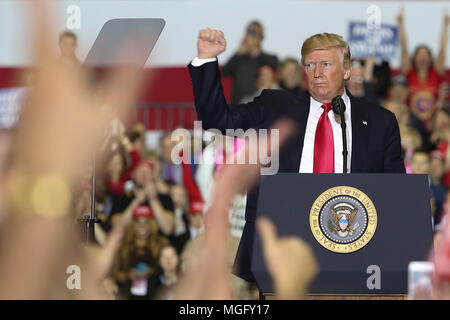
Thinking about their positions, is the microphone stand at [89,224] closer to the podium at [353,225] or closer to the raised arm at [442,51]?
the podium at [353,225]

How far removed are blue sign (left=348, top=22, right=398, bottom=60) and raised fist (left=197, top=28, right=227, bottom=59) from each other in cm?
466

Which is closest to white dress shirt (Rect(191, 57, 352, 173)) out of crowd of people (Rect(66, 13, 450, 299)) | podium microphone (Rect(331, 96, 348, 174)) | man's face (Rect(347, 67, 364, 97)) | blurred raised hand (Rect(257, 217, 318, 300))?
podium microphone (Rect(331, 96, 348, 174))

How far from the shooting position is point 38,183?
115 centimetres

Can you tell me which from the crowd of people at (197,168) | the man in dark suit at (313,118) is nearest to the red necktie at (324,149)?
the man in dark suit at (313,118)

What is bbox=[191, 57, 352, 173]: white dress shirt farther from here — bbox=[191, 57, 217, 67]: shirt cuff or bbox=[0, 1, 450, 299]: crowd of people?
bbox=[0, 1, 450, 299]: crowd of people

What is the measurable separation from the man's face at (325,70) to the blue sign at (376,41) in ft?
14.5

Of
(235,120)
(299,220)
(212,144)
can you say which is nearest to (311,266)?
(299,220)

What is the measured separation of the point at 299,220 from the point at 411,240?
30 cm

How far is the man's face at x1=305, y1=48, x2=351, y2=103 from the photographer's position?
235cm

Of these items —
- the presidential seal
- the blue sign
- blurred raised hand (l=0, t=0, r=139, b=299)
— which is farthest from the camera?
the blue sign

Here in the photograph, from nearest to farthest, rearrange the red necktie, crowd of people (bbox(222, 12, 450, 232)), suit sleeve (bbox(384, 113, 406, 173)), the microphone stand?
the microphone stand < the red necktie < suit sleeve (bbox(384, 113, 406, 173)) < crowd of people (bbox(222, 12, 450, 232))

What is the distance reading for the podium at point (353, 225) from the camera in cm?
188

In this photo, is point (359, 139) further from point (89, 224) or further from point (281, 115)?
point (89, 224)

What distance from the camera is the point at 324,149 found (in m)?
2.31
